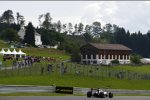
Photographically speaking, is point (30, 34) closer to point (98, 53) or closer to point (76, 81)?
point (98, 53)

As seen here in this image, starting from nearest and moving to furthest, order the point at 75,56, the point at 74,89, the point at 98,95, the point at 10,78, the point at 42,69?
the point at 98,95
the point at 74,89
the point at 10,78
the point at 42,69
the point at 75,56

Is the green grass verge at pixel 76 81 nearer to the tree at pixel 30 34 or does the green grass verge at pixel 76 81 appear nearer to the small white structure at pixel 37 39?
the tree at pixel 30 34

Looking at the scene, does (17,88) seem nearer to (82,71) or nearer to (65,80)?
(65,80)

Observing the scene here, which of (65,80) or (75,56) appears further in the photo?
(75,56)

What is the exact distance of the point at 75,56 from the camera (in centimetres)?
11788

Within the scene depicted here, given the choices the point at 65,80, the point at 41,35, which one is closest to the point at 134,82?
the point at 65,80

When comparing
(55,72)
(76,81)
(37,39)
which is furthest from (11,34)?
(76,81)

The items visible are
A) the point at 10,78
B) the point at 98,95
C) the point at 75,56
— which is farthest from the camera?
the point at 75,56

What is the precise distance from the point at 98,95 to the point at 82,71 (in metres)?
27.8

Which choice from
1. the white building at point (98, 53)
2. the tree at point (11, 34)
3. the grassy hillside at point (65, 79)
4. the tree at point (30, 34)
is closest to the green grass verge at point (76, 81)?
the grassy hillside at point (65, 79)

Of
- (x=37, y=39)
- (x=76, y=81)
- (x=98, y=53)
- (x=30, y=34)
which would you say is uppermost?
(x=30, y=34)

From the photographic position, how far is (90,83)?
5878 cm

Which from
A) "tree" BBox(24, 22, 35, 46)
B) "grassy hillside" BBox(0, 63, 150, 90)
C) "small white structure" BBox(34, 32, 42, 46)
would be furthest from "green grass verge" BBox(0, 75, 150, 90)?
"small white structure" BBox(34, 32, 42, 46)

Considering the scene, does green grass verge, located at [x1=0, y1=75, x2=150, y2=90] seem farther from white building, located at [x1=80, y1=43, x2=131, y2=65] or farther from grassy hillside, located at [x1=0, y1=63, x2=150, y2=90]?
white building, located at [x1=80, y1=43, x2=131, y2=65]
